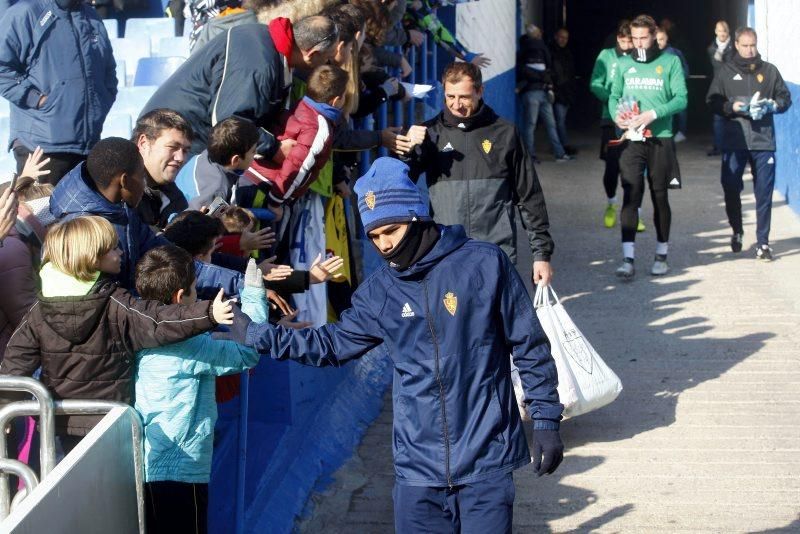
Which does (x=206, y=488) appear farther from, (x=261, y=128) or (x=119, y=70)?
(x=119, y=70)

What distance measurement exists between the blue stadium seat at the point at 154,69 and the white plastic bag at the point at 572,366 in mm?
4197

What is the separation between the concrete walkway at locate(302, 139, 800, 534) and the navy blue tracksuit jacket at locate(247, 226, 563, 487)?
6.12 ft

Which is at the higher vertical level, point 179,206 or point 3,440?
point 179,206

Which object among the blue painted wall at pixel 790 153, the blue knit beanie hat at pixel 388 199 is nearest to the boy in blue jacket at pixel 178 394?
the blue knit beanie hat at pixel 388 199

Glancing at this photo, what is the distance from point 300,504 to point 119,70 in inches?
219

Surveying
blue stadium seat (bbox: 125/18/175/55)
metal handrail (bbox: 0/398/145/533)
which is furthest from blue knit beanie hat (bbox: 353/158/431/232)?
blue stadium seat (bbox: 125/18/175/55)

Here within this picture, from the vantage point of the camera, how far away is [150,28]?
38.3 ft

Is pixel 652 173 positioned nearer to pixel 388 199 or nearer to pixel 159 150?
pixel 159 150

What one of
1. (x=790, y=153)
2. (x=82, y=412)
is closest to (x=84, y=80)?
(x=82, y=412)

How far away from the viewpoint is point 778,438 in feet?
23.0

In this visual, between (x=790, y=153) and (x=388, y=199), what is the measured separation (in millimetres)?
12132

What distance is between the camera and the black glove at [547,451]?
405cm

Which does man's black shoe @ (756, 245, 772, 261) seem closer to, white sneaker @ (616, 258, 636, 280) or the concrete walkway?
the concrete walkway

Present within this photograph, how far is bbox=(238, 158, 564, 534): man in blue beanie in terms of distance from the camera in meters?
4.04
